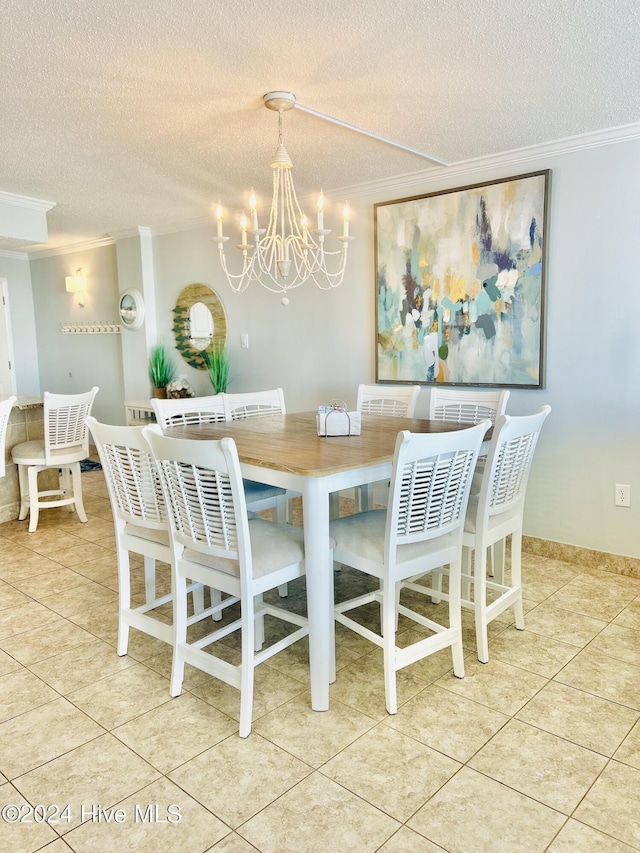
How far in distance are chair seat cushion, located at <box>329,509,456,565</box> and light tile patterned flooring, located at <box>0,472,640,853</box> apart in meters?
0.49

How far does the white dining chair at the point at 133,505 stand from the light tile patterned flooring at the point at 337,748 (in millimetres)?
186

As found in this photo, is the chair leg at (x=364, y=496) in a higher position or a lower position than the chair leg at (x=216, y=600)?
higher

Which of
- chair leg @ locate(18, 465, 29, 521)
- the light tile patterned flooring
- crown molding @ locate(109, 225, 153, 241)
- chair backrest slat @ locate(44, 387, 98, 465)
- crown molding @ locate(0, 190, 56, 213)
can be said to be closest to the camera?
the light tile patterned flooring

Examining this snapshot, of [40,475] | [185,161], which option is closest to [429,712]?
[185,161]

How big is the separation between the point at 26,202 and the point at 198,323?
5.19 ft

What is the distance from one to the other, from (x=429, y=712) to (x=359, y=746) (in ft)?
0.97

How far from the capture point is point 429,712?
194 cm

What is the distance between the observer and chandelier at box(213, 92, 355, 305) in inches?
99.2

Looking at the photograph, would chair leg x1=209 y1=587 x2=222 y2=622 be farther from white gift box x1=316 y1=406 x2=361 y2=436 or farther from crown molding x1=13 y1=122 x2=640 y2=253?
crown molding x1=13 y1=122 x2=640 y2=253

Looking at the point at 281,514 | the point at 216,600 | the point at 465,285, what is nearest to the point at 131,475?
the point at 216,600

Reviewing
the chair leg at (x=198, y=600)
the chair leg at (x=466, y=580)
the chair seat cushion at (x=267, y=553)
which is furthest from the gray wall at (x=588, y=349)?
the chair leg at (x=198, y=600)

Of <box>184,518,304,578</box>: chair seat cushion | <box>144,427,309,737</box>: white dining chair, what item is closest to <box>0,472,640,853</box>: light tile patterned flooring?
<box>144,427,309,737</box>: white dining chair

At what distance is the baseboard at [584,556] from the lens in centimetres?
312

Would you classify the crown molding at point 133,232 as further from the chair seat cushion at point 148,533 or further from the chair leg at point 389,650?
the chair leg at point 389,650
